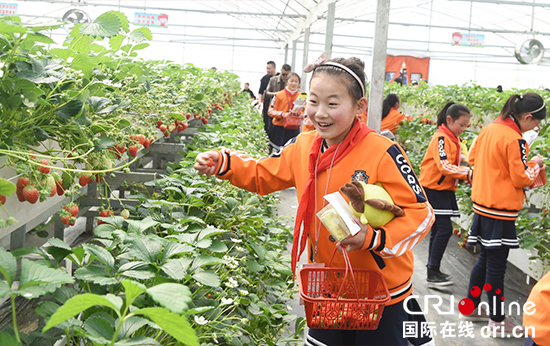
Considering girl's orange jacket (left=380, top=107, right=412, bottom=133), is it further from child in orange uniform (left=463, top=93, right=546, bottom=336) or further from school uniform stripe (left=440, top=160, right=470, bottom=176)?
child in orange uniform (left=463, top=93, right=546, bottom=336)

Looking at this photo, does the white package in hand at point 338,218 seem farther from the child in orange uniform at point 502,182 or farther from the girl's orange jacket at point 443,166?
the girl's orange jacket at point 443,166

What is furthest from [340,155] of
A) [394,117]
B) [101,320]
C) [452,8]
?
[452,8]

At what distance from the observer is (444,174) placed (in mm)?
4152

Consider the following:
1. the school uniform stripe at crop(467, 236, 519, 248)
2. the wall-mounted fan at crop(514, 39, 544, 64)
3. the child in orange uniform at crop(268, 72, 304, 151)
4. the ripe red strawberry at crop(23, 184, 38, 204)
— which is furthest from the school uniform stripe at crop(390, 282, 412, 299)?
the wall-mounted fan at crop(514, 39, 544, 64)

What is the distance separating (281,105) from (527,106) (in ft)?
14.3

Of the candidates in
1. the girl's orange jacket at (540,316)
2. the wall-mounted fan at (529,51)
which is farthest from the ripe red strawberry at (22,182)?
the wall-mounted fan at (529,51)

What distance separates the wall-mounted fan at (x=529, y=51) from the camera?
912 centimetres

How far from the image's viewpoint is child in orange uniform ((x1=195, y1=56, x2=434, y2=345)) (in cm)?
171

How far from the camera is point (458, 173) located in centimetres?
407

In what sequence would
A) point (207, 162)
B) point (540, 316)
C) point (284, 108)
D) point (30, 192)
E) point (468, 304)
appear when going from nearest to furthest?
point (30, 192) < point (540, 316) < point (207, 162) < point (468, 304) < point (284, 108)

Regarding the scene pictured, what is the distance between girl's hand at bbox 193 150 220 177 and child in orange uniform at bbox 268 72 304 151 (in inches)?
208

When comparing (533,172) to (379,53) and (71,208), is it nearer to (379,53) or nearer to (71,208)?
(379,53)

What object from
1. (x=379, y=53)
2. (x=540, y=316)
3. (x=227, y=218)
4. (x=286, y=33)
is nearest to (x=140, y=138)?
(x=227, y=218)

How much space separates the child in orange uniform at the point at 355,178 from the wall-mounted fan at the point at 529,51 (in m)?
8.46
